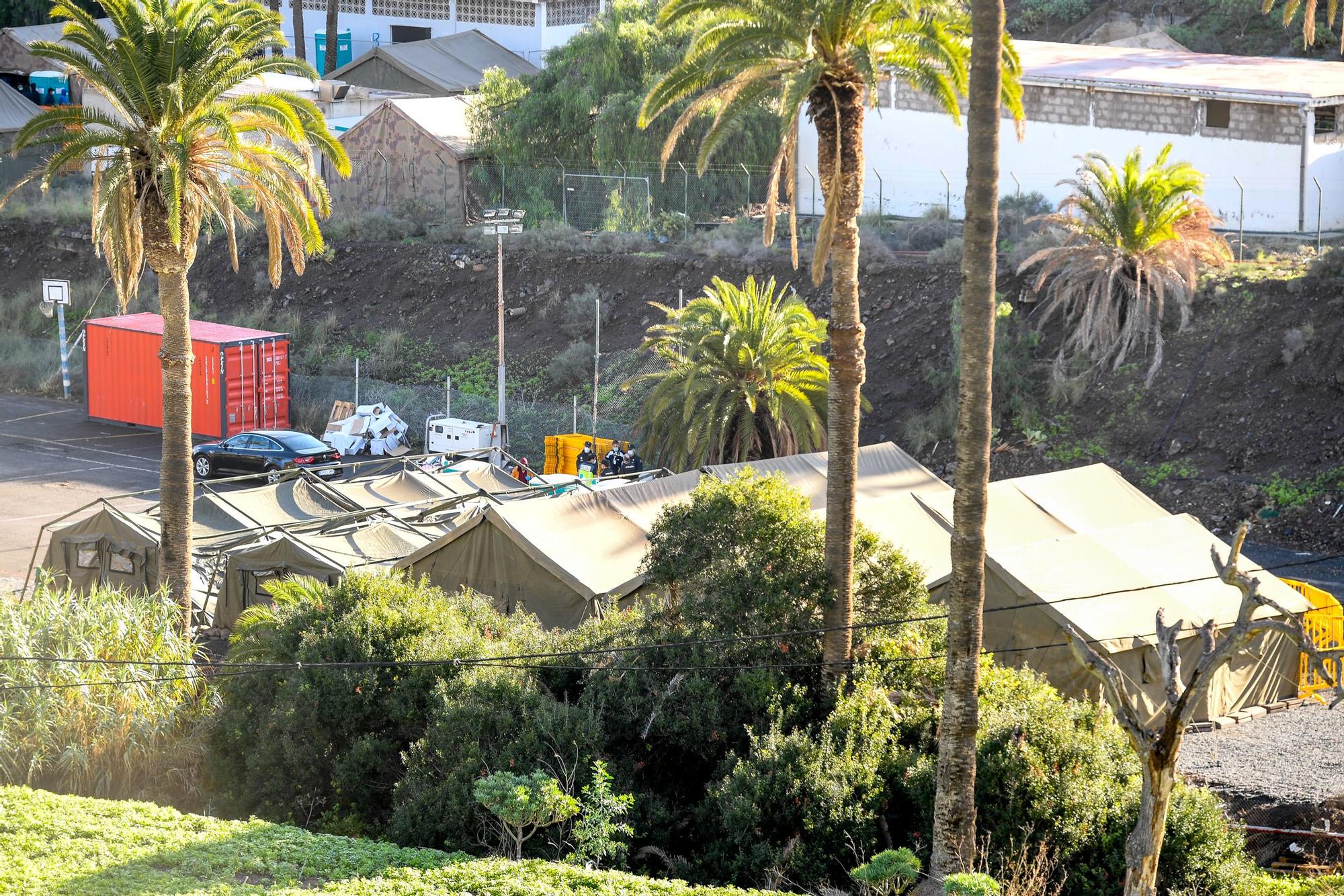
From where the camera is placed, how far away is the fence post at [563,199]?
4844cm

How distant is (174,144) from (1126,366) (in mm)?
22553

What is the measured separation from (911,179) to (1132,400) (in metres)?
13.3

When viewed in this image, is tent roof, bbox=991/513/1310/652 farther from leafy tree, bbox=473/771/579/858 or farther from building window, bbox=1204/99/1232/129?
building window, bbox=1204/99/1232/129

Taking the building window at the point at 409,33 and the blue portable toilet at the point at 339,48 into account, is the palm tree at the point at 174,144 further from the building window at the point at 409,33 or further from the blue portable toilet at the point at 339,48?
the building window at the point at 409,33

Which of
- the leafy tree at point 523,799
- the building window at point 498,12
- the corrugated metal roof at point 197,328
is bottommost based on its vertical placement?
the leafy tree at point 523,799

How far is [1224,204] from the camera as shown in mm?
37188

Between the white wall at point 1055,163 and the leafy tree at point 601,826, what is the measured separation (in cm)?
2171

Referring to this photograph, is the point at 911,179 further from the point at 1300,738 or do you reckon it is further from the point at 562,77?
the point at 1300,738

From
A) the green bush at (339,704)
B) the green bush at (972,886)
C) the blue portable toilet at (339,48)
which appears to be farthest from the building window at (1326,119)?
the blue portable toilet at (339,48)

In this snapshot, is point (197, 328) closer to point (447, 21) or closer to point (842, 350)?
point (842, 350)

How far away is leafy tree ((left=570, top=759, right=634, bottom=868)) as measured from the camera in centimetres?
1348

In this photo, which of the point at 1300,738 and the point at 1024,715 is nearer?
the point at 1024,715

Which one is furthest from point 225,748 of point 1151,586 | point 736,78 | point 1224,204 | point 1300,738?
point 1224,204

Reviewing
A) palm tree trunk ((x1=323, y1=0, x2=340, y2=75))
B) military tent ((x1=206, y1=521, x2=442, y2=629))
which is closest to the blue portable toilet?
palm tree trunk ((x1=323, y1=0, x2=340, y2=75))
